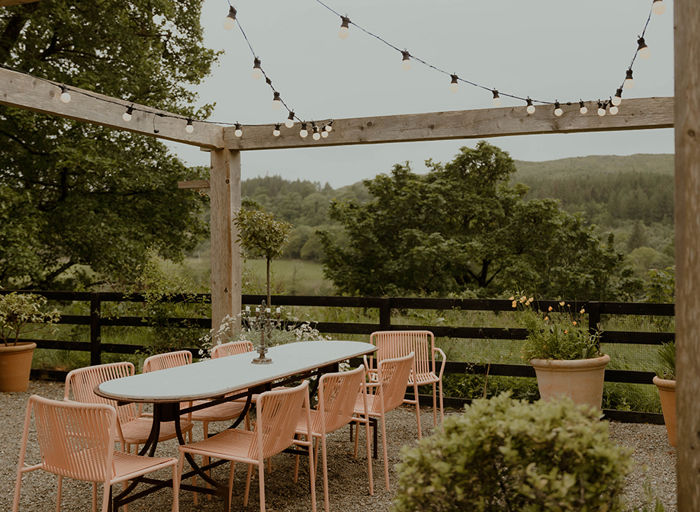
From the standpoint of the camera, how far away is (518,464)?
5.00 feet

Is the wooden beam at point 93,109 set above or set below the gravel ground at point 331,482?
above

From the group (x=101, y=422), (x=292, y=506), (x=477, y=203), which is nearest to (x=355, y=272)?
(x=477, y=203)

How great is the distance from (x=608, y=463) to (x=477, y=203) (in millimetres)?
12770

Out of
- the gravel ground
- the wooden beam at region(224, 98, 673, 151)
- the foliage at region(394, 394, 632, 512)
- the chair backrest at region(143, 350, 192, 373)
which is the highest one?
the wooden beam at region(224, 98, 673, 151)

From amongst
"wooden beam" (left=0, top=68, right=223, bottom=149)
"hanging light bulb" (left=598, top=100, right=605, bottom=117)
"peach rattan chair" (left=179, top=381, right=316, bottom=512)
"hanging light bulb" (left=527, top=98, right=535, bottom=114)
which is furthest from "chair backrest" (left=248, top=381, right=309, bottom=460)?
"hanging light bulb" (left=598, top=100, right=605, bottom=117)

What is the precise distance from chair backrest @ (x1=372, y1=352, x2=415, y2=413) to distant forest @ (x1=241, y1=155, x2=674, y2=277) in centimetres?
1065

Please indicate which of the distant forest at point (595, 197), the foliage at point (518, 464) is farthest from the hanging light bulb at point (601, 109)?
the distant forest at point (595, 197)

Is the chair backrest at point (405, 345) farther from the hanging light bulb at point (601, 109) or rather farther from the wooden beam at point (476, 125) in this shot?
the hanging light bulb at point (601, 109)

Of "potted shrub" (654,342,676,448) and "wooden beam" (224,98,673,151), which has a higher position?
"wooden beam" (224,98,673,151)

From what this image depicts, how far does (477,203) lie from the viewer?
13.9 metres

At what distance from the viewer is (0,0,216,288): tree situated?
8.33 metres

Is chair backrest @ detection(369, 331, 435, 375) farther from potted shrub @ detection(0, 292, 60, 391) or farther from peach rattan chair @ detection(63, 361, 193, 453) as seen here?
potted shrub @ detection(0, 292, 60, 391)

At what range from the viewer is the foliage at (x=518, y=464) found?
4.82 ft

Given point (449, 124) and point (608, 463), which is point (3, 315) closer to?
point (449, 124)
